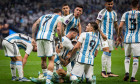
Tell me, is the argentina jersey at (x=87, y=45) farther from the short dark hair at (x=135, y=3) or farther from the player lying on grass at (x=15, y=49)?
the short dark hair at (x=135, y=3)

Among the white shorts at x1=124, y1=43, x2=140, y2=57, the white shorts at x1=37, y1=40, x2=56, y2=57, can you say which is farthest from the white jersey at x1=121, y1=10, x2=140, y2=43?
the white shorts at x1=37, y1=40, x2=56, y2=57

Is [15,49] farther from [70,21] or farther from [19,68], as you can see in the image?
[70,21]

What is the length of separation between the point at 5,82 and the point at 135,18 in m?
3.58

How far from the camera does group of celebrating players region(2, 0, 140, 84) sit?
545 centimetres

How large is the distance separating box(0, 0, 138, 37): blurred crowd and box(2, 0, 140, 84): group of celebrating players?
39.1ft

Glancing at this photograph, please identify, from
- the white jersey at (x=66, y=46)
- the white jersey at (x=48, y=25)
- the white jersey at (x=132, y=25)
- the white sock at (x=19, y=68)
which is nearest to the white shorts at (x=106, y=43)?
the white jersey at (x=132, y=25)

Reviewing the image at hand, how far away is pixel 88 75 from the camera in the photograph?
222 inches

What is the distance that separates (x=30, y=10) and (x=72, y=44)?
55.6 ft

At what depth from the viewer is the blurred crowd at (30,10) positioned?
19828 mm

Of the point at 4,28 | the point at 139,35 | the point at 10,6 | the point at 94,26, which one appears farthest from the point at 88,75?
the point at 10,6

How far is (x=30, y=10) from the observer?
22609 millimetres

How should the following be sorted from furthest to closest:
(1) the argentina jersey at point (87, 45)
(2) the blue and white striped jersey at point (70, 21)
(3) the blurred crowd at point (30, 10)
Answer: (3) the blurred crowd at point (30, 10)
(2) the blue and white striped jersey at point (70, 21)
(1) the argentina jersey at point (87, 45)

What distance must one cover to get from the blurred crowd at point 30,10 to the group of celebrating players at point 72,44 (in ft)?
39.1

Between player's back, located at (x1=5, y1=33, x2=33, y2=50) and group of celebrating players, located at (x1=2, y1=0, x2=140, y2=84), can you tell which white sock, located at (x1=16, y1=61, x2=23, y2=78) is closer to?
group of celebrating players, located at (x1=2, y1=0, x2=140, y2=84)
